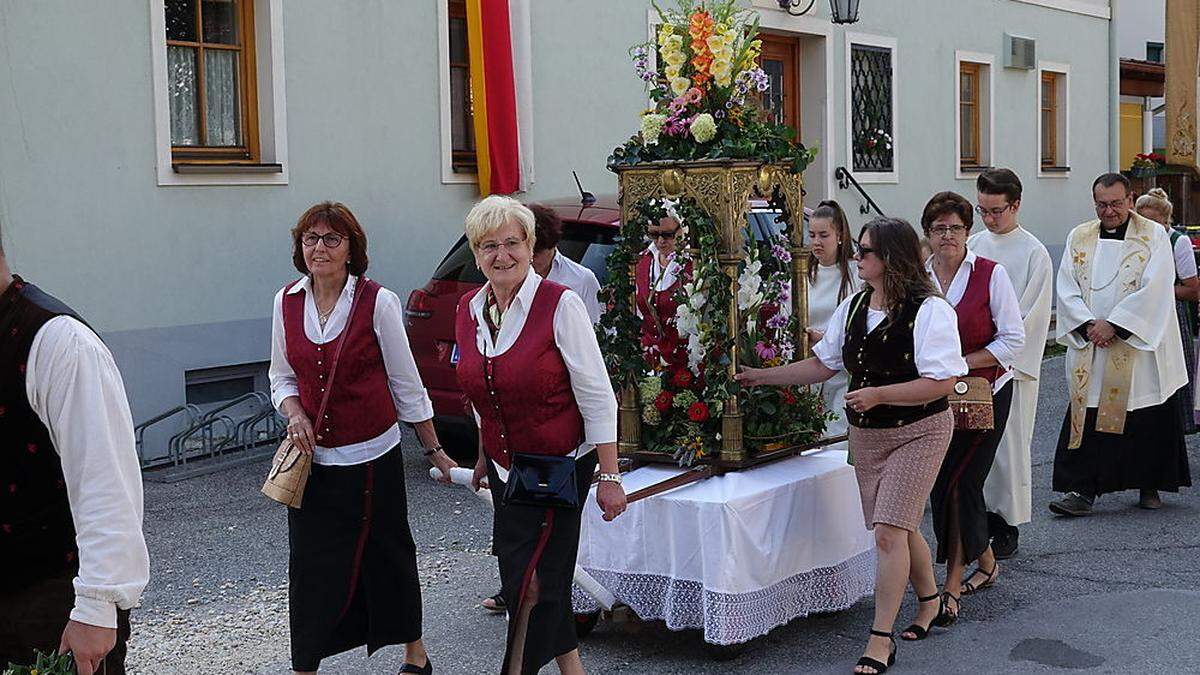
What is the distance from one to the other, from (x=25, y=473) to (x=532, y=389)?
5.44 feet

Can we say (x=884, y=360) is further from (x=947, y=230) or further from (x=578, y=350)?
(x=578, y=350)

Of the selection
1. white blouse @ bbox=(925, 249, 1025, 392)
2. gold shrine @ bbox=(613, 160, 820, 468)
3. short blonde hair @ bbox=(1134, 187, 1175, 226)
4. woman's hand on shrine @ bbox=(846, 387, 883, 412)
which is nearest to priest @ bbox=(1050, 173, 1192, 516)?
short blonde hair @ bbox=(1134, 187, 1175, 226)

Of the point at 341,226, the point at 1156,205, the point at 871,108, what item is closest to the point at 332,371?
the point at 341,226

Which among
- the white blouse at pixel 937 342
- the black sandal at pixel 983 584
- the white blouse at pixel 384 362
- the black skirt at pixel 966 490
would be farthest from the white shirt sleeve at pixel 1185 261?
the white blouse at pixel 384 362

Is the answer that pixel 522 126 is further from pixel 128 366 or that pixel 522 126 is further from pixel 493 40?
pixel 128 366

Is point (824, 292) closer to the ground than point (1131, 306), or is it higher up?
higher up

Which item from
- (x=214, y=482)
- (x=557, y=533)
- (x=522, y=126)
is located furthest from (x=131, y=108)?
(x=557, y=533)

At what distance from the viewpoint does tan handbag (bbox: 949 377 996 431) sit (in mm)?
5973

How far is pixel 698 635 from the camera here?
19.2ft

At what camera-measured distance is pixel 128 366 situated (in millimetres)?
9773

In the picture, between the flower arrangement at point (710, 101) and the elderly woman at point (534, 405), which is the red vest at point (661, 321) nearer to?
the flower arrangement at point (710, 101)

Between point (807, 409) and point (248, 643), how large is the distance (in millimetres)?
2357

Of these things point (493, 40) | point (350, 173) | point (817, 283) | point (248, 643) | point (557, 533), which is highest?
point (493, 40)

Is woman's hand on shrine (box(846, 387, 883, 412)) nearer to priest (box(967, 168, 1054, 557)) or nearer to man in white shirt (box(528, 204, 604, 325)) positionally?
man in white shirt (box(528, 204, 604, 325))
